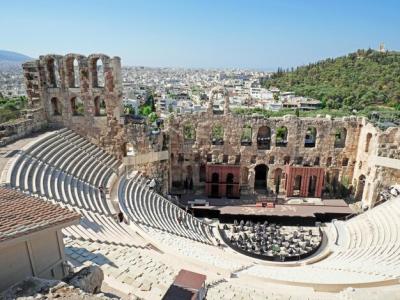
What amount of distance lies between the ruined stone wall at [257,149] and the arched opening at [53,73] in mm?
8234

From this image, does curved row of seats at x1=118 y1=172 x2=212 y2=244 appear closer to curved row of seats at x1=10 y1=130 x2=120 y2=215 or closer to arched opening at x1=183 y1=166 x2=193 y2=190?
curved row of seats at x1=10 y1=130 x2=120 y2=215

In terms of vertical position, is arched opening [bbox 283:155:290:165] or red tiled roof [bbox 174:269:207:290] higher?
red tiled roof [bbox 174:269:207:290]

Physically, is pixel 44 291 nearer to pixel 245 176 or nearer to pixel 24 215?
pixel 24 215

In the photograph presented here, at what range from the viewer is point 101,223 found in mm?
12758

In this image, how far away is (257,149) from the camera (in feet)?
81.7

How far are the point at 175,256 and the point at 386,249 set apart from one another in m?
9.97

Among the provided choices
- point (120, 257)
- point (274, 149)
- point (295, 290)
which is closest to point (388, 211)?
point (274, 149)

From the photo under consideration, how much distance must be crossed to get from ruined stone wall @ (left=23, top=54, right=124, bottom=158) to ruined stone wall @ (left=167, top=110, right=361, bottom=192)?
4.66m

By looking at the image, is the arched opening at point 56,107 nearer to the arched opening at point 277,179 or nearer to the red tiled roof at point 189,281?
the arched opening at point 277,179

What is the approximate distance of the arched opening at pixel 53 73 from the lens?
20.9m

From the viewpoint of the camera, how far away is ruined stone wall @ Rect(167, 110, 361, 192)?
24.1 metres

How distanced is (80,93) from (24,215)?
16229mm

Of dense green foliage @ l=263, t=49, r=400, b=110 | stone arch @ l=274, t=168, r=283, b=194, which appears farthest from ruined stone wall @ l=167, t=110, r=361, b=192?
dense green foliage @ l=263, t=49, r=400, b=110

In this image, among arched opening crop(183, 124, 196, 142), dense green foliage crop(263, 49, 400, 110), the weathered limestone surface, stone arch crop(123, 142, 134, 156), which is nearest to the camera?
the weathered limestone surface
